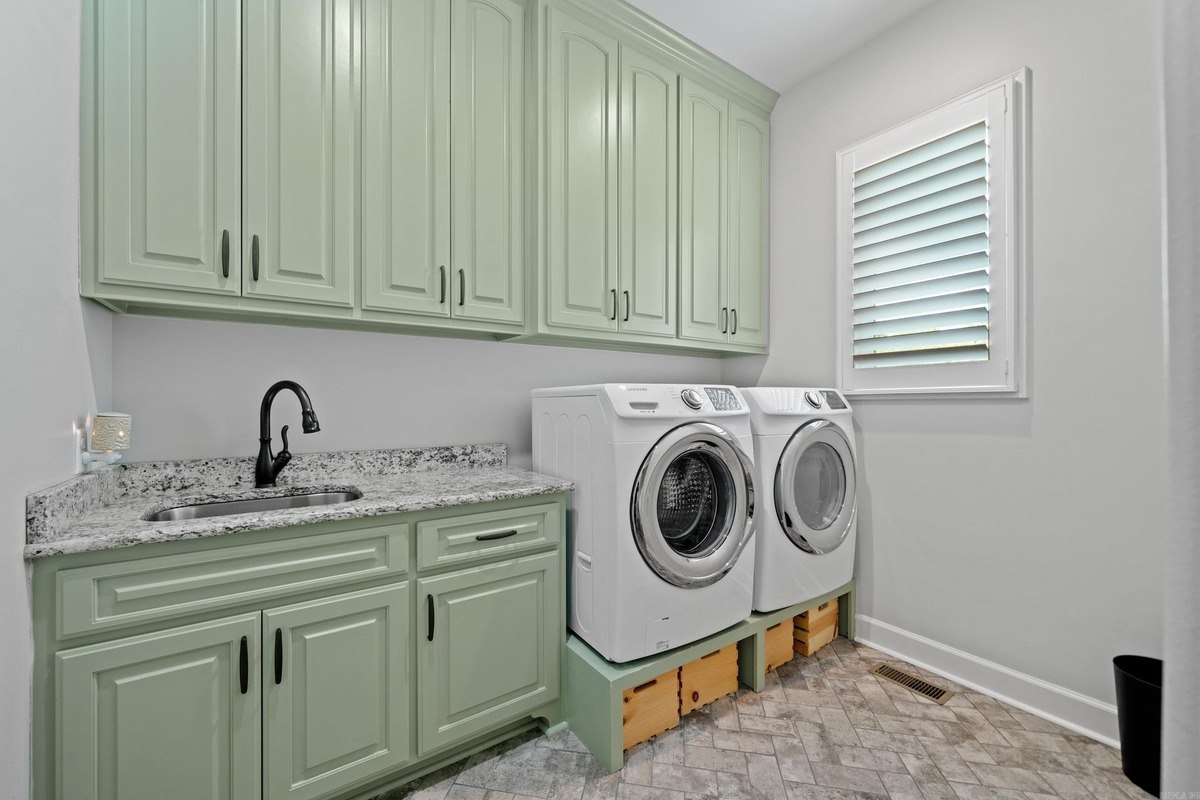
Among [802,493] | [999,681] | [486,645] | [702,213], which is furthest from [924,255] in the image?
[486,645]

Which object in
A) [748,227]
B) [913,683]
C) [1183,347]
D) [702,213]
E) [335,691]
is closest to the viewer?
[1183,347]

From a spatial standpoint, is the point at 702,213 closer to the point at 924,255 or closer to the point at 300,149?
the point at 924,255

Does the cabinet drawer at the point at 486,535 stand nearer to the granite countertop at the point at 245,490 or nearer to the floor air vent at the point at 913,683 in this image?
the granite countertop at the point at 245,490

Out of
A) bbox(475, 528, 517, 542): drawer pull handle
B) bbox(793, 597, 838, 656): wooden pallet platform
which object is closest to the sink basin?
bbox(475, 528, 517, 542): drawer pull handle

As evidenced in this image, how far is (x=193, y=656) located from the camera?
4.21 ft

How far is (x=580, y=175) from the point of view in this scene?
2.23 metres

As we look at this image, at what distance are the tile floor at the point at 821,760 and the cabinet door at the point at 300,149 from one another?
1602 mm

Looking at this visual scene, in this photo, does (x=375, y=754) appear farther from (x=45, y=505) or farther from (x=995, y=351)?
(x=995, y=351)

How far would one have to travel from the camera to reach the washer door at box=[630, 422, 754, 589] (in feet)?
5.85

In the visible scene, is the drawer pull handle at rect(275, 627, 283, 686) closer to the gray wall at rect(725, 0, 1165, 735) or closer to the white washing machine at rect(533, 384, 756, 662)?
the white washing machine at rect(533, 384, 756, 662)

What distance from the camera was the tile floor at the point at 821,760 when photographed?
1.59 meters

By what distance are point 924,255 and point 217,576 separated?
2.68 meters

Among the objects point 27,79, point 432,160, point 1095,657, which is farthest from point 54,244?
point 1095,657

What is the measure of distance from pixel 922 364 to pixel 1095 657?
1.16 metres
